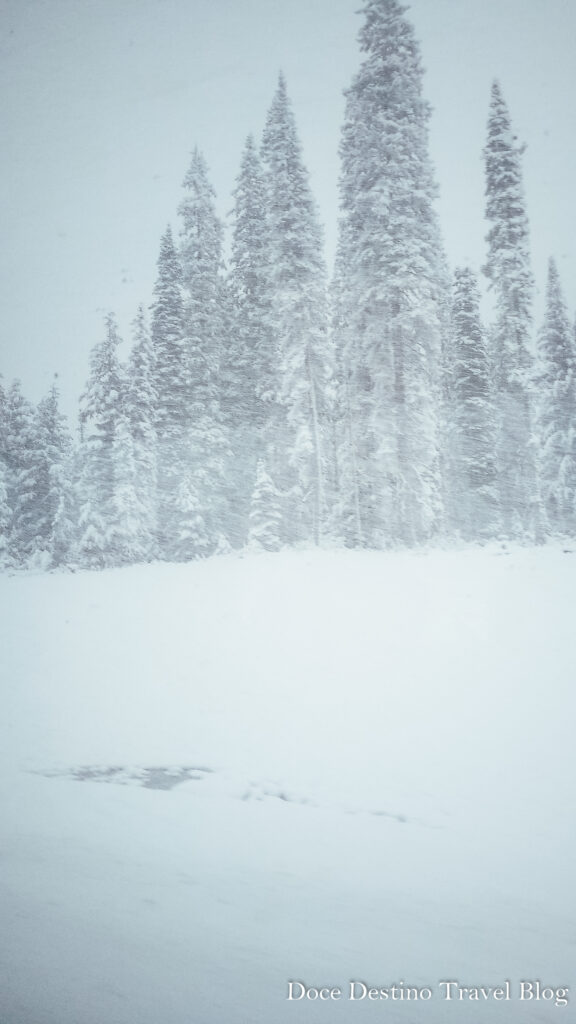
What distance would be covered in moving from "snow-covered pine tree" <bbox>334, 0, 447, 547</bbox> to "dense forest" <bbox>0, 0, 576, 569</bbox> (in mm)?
59

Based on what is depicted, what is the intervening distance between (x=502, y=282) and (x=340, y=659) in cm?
1370

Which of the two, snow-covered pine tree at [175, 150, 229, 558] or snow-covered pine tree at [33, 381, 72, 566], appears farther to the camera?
snow-covered pine tree at [175, 150, 229, 558]

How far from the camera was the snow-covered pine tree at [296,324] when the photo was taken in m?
17.5

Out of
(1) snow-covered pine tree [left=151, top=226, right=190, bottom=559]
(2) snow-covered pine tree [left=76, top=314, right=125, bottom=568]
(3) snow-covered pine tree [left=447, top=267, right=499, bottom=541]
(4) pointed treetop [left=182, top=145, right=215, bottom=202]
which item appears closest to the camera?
(4) pointed treetop [left=182, top=145, right=215, bottom=202]

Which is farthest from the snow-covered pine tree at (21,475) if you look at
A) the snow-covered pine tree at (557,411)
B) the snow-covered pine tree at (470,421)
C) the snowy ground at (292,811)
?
the snow-covered pine tree at (557,411)

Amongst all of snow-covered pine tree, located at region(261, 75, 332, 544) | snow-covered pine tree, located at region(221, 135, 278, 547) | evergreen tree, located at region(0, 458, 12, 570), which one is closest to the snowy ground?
evergreen tree, located at region(0, 458, 12, 570)

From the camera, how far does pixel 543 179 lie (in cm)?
1123

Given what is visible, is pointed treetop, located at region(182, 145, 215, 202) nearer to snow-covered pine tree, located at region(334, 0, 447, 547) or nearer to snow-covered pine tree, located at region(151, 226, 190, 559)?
snow-covered pine tree, located at region(151, 226, 190, 559)

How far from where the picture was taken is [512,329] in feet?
52.6

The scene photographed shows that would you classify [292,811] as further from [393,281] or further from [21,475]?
[21,475]

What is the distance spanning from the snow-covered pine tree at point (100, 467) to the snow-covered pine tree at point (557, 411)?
13031mm

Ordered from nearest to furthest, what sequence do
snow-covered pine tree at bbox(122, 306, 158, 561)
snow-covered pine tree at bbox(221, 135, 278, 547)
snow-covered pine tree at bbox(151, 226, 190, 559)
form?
snow-covered pine tree at bbox(122, 306, 158, 561) < snow-covered pine tree at bbox(151, 226, 190, 559) < snow-covered pine tree at bbox(221, 135, 278, 547)

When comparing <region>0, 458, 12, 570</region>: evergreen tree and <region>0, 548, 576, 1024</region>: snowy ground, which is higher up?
<region>0, 458, 12, 570</region>: evergreen tree

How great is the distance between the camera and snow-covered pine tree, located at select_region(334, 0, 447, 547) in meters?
13.9
